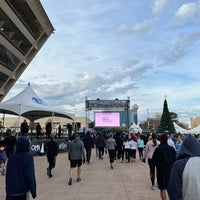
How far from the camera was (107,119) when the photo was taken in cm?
4356

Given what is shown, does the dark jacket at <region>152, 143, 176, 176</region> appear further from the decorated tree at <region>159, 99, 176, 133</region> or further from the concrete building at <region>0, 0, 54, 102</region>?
the decorated tree at <region>159, 99, 176, 133</region>

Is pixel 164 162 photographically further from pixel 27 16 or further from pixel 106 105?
pixel 106 105

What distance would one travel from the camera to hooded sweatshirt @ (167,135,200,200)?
9.43 ft

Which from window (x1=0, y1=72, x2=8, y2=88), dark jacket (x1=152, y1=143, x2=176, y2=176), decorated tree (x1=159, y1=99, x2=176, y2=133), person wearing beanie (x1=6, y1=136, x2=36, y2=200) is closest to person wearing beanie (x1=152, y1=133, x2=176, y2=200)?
dark jacket (x1=152, y1=143, x2=176, y2=176)

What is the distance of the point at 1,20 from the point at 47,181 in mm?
23139

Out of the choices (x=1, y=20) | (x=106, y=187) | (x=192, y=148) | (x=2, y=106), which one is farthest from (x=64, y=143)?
(x=192, y=148)

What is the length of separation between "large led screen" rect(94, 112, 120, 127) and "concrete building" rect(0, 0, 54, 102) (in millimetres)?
13086

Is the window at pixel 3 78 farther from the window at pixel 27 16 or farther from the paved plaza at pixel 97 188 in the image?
the paved plaza at pixel 97 188

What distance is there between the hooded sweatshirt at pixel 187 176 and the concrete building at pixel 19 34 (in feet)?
89.4

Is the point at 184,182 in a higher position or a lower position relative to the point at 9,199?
higher

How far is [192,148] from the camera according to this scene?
3115 mm

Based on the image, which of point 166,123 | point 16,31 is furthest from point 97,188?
point 166,123

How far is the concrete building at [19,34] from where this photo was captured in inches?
1179

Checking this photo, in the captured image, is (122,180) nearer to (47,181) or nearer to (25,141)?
(47,181)
